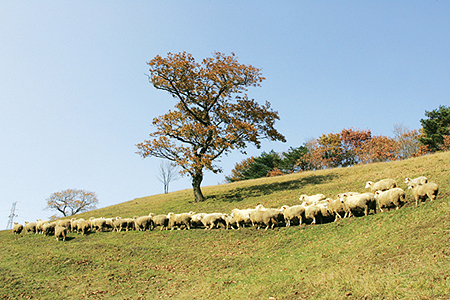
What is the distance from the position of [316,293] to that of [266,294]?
1.79m

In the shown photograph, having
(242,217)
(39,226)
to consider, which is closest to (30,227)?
(39,226)

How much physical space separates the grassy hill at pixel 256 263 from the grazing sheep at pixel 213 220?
95 centimetres

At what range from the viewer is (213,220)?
20.1 metres

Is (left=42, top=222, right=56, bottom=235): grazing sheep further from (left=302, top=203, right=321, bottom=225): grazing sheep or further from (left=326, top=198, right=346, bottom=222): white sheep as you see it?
(left=326, top=198, right=346, bottom=222): white sheep

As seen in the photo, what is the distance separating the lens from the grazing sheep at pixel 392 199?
15094 mm

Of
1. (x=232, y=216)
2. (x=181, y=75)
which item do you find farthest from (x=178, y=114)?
(x=232, y=216)

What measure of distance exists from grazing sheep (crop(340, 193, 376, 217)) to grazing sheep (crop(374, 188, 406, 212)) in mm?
407

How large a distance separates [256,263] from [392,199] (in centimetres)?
772

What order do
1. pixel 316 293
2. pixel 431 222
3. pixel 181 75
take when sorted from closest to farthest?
pixel 316 293 → pixel 431 222 → pixel 181 75

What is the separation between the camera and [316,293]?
924 centimetres

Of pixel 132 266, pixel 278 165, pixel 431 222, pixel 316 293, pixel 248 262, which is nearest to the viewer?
pixel 316 293

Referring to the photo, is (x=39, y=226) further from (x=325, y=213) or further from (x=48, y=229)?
(x=325, y=213)

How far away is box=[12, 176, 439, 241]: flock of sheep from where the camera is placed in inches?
607

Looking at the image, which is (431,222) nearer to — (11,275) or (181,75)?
(11,275)
